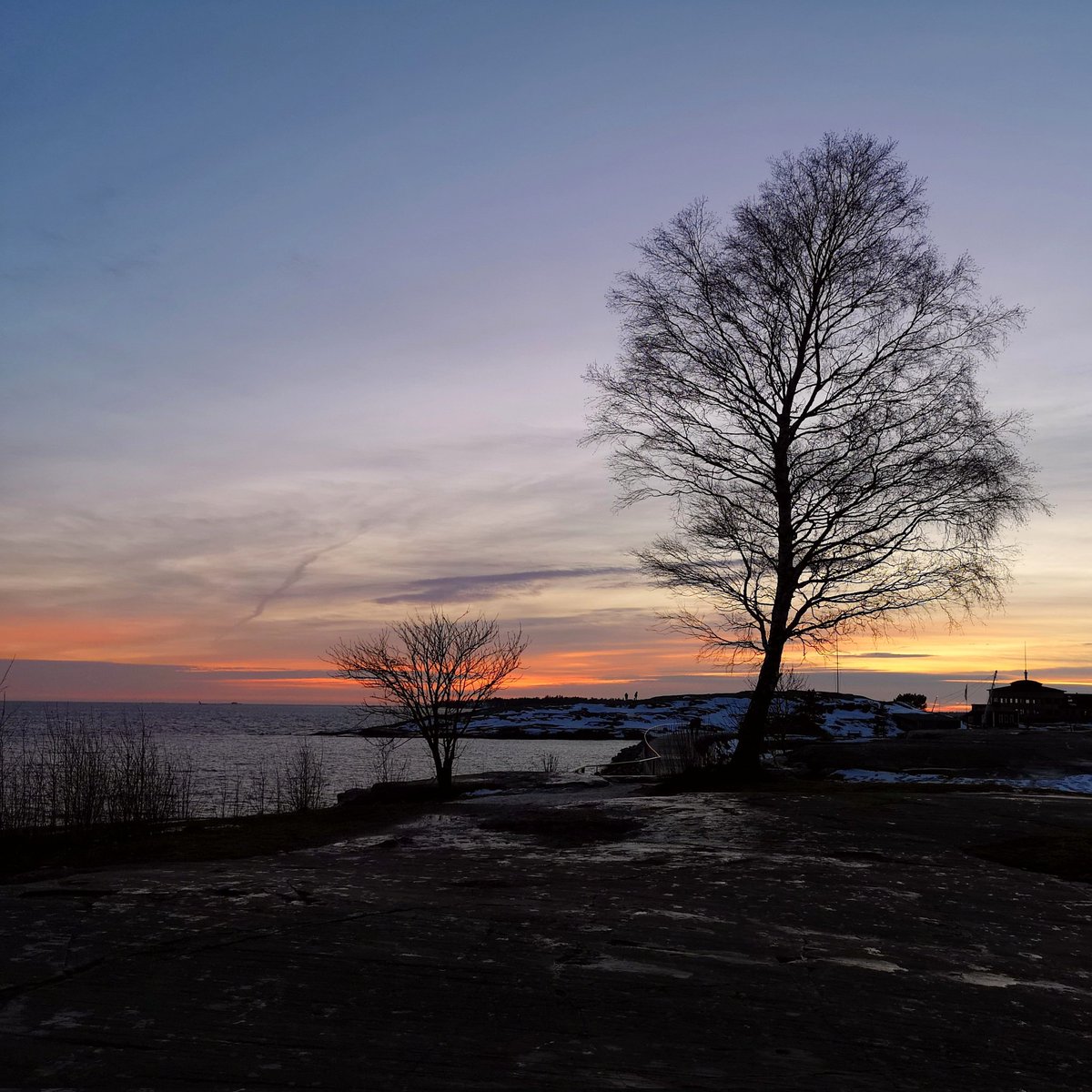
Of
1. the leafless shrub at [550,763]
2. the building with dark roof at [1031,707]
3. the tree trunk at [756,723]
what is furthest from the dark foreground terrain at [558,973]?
the building with dark roof at [1031,707]

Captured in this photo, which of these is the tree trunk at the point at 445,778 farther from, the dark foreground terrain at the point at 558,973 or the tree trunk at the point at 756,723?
the dark foreground terrain at the point at 558,973

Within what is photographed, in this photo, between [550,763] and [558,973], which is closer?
[558,973]

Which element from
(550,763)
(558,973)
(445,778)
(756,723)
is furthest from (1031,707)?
(558,973)

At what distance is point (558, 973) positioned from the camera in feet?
17.0

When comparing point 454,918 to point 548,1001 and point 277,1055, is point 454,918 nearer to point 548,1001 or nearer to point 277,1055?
point 548,1001

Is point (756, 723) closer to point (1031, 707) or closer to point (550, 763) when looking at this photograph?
point (550, 763)

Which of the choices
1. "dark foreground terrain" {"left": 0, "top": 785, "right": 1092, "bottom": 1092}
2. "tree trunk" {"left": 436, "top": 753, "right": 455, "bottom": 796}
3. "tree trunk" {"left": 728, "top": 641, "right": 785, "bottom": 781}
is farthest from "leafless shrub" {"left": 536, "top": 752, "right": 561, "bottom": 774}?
"dark foreground terrain" {"left": 0, "top": 785, "right": 1092, "bottom": 1092}

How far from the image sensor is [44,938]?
5.91 meters

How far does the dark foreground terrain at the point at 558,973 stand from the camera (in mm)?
3996

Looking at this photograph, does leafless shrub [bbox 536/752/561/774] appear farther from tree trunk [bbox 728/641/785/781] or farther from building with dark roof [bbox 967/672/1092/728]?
Answer: building with dark roof [bbox 967/672/1092/728]

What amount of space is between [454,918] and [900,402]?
1380 centimetres

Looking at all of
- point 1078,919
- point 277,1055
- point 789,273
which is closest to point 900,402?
point 789,273

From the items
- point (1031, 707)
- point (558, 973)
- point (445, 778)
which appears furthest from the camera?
point (1031, 707)

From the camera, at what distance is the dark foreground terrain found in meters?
4.00
